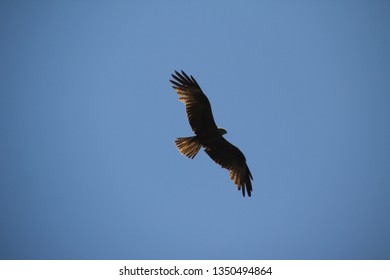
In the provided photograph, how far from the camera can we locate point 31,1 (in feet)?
312

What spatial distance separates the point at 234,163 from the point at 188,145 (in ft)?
4.63

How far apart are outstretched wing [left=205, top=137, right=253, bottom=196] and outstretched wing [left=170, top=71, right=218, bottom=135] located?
0.63 m

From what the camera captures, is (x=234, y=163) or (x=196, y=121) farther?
(x=234, y=163)

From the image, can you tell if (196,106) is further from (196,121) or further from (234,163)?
(234,163)

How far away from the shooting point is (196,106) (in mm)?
10023

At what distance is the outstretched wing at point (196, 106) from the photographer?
9.95m

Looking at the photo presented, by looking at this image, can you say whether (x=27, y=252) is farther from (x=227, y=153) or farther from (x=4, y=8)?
(x=4, y=8)

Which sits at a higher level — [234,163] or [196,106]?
[196,106]

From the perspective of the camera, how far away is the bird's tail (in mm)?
10031

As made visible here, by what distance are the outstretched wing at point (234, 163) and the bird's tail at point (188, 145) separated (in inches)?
17.8

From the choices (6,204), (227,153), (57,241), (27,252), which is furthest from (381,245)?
(6,204)

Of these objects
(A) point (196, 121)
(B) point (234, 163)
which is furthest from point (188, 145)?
(B) point (234, 163)

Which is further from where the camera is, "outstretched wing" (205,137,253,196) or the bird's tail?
"outstretched wing" (205,137,253,196)
